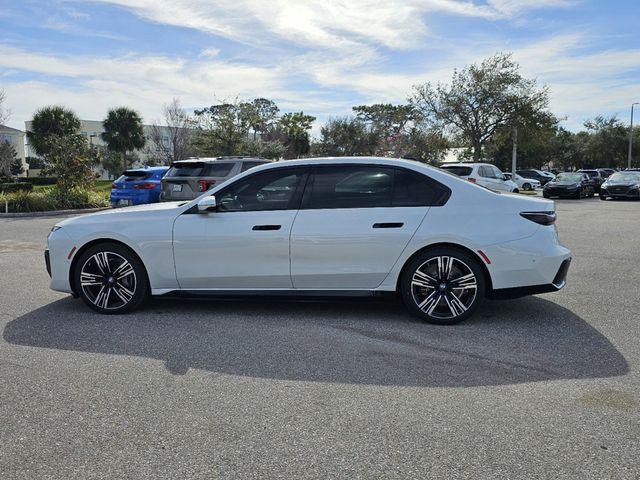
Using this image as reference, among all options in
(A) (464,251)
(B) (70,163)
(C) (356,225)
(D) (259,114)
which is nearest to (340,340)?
(C) (356,225)

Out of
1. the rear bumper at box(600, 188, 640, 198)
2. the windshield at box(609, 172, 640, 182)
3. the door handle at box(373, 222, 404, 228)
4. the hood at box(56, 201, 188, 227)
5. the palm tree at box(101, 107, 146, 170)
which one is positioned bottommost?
the rear bumper at box(600, 188, 640, 198)

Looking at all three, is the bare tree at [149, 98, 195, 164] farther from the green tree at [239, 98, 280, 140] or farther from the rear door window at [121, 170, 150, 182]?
the rear door window at [121, 170, 150, 182]

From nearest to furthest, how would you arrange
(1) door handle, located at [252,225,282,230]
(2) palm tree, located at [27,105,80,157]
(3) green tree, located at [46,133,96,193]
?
(1) door handle, located at [252,225,282,230]
(3) green tree, located at [46,133,96,193]
(2) palm tree, located at [27,105,80,157]

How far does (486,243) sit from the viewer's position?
526cm

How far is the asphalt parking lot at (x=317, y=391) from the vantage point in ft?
9.70

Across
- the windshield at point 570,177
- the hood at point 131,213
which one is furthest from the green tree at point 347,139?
the hood at point 131,213

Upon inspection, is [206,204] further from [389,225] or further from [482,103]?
[482,103]

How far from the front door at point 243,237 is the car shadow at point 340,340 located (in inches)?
14.2

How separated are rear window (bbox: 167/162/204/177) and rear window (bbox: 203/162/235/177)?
158 mm

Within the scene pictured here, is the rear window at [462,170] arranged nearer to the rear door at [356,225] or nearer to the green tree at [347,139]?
the rear door at [356,225]

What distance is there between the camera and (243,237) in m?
5.50

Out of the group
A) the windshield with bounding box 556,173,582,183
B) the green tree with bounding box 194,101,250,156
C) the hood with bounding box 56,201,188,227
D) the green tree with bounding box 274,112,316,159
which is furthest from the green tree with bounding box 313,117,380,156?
the hood with bounding box 56,201,188,227

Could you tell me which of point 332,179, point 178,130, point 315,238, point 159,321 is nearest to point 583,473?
point 315,238

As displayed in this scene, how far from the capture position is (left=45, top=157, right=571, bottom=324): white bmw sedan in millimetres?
5312
